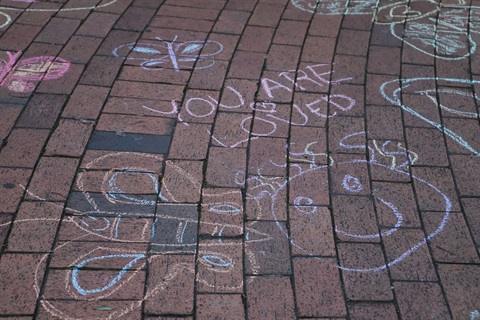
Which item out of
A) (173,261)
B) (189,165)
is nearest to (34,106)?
(189,165)

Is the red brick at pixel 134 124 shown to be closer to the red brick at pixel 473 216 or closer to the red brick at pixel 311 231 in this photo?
the red brick at pixel 311 231

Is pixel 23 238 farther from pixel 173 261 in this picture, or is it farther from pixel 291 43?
pixel 291 43

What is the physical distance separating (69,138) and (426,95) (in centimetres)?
207

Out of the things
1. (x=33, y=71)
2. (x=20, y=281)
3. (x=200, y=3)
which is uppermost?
(x=20, y=281)

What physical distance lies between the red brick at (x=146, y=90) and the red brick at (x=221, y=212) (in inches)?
34.6

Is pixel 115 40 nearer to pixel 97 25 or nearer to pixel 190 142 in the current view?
pixel 97 25

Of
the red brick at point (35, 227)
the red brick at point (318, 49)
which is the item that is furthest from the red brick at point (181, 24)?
the red brick at point (35, 227)

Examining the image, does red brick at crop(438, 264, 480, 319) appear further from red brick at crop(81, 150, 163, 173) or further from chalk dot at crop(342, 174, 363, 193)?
red brick at crop(81, 150, 163, 173)


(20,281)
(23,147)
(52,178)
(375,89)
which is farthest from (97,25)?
(20,281)

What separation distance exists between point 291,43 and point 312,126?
3.28 ft

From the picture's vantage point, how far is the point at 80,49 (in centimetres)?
409

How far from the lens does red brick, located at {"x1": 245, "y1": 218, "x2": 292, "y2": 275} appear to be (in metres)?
2.66

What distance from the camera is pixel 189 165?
3.18 meters

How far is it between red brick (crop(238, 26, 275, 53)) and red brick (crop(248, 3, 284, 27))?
0.09 m
